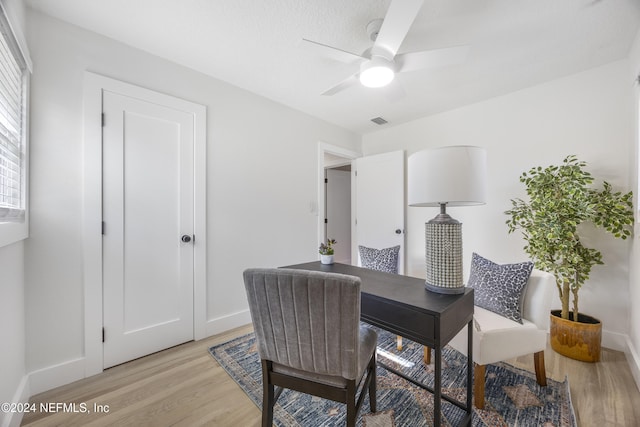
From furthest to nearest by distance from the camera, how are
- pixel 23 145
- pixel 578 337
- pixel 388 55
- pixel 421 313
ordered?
pixel 578 337 < pixel 388 55 < pixel 23 145 < pixel 421 313

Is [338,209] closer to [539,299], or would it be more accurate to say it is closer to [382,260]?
[382,260]

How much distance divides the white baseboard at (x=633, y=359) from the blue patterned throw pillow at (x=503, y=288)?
89 cm

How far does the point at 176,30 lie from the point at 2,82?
102 cm

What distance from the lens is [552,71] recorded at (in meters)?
2.27

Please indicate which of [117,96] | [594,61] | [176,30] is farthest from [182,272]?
[594,61]

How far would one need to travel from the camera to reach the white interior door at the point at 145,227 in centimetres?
192

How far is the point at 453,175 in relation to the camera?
4.09 feet

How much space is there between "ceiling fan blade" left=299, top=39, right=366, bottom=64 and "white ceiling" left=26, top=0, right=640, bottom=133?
0.10 m

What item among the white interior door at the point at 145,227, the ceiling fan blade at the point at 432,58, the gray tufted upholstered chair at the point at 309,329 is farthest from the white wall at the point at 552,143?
the white interior door at the point at 145,227

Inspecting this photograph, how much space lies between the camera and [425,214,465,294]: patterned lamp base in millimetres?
1314

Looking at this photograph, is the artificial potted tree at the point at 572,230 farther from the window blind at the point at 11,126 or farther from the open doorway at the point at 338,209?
the open doorway at the point at 338,209

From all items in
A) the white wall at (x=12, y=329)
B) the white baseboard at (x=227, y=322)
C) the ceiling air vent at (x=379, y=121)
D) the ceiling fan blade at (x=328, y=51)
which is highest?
the ceiling air vent at (x=379, y=121)

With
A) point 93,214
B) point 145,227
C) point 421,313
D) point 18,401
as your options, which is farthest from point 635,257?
point 18,401

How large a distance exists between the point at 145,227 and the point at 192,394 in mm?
1270
